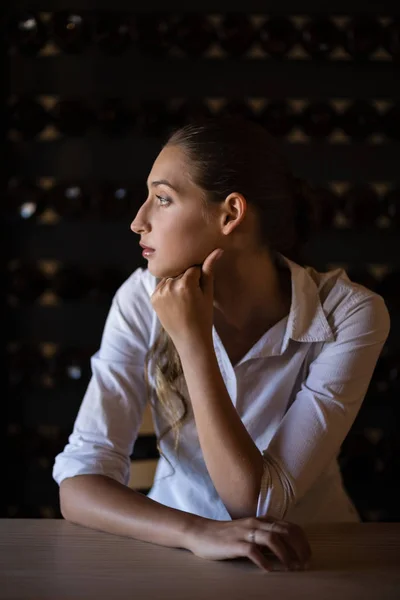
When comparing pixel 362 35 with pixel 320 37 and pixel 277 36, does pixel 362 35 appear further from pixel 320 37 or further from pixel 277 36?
pixel 277 36

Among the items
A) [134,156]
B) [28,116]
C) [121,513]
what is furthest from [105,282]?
Answer: [121,513]

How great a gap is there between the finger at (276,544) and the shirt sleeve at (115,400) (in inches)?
13.8

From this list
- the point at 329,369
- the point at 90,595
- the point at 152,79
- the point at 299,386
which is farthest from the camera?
the point at 152,79

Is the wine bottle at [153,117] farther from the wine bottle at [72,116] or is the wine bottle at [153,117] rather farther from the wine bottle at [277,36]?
the wine bottle at [277,36]

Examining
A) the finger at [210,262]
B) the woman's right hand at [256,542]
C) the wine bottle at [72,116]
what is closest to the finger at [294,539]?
the woman's right hand at [256,542]

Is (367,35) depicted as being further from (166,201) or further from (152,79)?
(166,201)

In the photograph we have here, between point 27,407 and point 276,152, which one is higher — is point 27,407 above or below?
below

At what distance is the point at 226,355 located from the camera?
4.16 ft

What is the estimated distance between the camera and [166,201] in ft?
3.92

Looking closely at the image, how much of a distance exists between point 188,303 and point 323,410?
263 millimetres

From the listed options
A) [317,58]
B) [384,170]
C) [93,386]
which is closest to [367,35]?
[317,58]

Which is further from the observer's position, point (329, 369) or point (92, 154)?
point (92, 154)

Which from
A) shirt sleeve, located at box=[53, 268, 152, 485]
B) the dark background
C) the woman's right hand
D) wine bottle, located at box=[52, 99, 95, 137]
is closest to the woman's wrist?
the woman's right hand

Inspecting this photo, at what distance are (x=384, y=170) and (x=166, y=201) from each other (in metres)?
0.93
